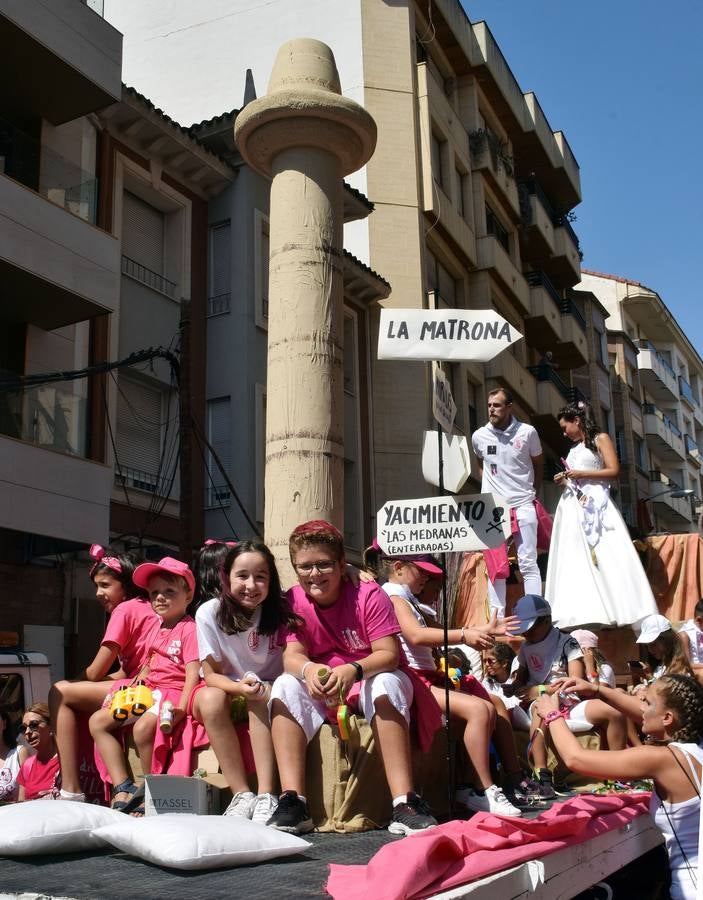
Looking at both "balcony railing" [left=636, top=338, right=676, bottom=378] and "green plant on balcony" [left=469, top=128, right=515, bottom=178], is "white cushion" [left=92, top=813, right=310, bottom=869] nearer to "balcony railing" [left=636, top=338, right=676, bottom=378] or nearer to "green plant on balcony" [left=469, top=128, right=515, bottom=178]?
"green plant on balcony" [left=469, top=128, right=515, bottom=178]

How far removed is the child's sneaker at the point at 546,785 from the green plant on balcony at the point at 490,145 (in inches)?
957

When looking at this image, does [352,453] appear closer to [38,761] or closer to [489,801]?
[38,761]

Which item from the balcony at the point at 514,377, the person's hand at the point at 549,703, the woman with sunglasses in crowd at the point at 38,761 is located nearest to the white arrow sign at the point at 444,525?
the person's hand at the point at 549,703

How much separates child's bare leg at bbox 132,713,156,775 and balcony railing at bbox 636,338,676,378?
48.5 metres

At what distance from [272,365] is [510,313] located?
22.5 meters

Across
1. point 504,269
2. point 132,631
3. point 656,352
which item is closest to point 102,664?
point 132,631

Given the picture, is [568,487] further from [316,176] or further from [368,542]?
[368,542]

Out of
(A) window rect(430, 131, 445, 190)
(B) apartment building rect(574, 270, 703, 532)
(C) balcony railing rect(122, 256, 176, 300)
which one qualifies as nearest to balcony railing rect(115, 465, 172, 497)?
(C) balcony railing rect(122, 256, 176, 300)

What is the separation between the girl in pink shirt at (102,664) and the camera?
5.66 meters

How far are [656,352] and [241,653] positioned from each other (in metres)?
50.5

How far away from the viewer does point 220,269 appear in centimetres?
1984

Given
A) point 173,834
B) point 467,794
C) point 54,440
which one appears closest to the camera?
point 173,834

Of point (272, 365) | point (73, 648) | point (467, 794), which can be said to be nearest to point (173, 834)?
point (467, 794)

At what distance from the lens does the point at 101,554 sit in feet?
22.1
